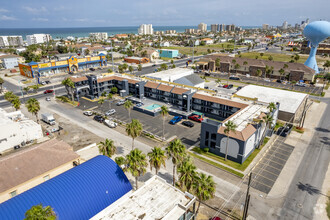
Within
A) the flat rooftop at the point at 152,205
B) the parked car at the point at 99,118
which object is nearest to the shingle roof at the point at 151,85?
the parked car at the point at 99,118

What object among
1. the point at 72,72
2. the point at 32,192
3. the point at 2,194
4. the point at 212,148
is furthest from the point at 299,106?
the point at 72,72

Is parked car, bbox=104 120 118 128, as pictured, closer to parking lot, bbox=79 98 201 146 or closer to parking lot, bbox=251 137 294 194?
parking lot, bbox=79 98 201 146

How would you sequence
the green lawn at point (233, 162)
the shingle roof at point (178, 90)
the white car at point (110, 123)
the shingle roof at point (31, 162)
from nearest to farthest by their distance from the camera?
1. the shingle roof at point (31, 162)
2. the green lawn at point (233, 162)
3. the white car at point (110, 123)
4. the shingle roof at point (178, 90)

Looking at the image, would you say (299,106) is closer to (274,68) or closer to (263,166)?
(263,166)

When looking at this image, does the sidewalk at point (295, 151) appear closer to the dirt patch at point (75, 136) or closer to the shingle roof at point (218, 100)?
the shingle roof at point (218, 100)

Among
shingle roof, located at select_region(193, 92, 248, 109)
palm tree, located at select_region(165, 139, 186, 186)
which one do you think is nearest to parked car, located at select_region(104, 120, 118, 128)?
shingle roof, located at select_region(193, 92, 248, 109)

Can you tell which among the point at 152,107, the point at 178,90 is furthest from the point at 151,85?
the point at 178,90
